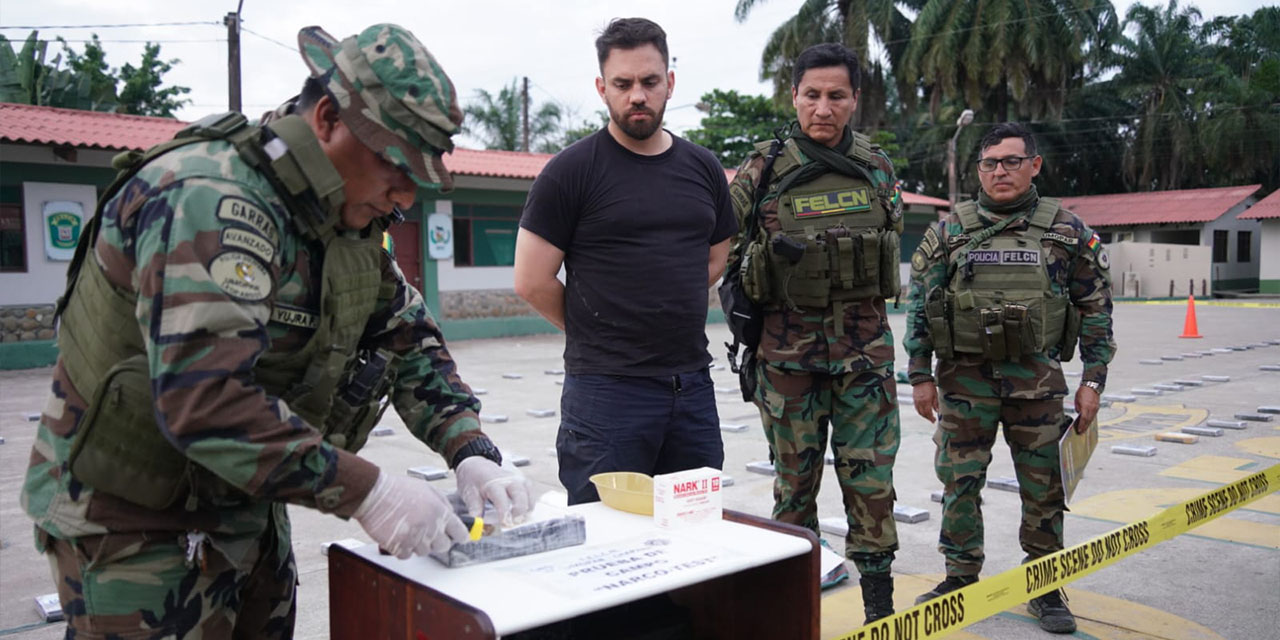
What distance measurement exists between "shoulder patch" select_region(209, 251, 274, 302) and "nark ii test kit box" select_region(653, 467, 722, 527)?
0.90m

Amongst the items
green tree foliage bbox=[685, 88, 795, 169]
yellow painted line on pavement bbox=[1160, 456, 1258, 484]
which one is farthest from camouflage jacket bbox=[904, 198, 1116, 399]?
green tree foliage bbox=[685, 88, 795, 169]

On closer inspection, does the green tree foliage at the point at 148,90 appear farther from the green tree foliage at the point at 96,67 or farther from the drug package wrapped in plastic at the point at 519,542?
the drug package wrapped in plastic at the point at 519,542

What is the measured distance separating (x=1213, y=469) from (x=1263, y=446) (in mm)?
981

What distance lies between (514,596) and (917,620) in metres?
1.13

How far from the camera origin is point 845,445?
3193mm

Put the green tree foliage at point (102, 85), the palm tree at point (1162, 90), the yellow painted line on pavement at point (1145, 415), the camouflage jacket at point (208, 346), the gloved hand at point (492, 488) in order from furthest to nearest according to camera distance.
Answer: the palm tree at point (1162, 90) < the green tree foliage at point (102, 85) < the yellow painted line on pavement at point (1145, 415) < the gloved hand at point (492, 488) < the camouflage jacket at point (208, 346)

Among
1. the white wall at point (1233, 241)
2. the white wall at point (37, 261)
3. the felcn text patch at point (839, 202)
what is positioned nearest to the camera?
the felcn text patch at point (839, 202)

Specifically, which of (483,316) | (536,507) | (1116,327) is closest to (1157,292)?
(1116,327)

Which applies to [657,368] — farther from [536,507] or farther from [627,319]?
[536,507]

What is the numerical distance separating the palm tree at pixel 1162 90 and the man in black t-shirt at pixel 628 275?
135 feet

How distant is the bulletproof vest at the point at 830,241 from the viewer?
3238mm

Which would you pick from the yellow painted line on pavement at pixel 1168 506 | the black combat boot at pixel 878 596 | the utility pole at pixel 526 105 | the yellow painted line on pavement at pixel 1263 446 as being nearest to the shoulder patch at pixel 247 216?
the black combat boot at pixel 878 596

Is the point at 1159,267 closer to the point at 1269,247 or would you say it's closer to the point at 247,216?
the point at 1269,247

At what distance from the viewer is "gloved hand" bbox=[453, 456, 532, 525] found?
1.85m
